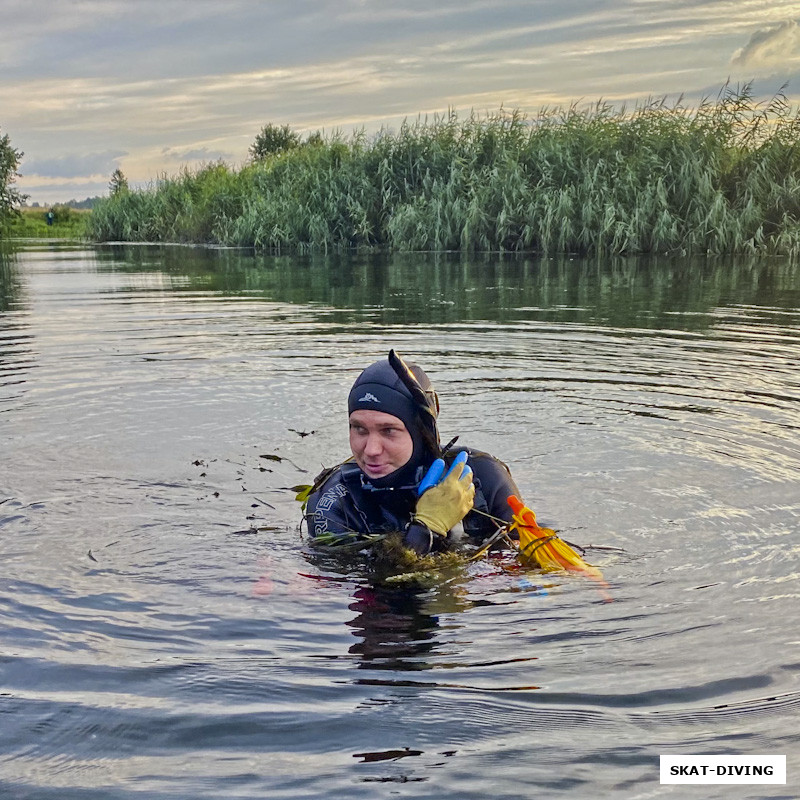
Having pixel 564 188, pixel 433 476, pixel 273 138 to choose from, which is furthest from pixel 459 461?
pixel 273 138

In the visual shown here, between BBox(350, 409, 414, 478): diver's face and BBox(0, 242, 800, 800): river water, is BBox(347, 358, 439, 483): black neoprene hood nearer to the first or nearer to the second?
BBox(350, 409, 414, 478): diver's face

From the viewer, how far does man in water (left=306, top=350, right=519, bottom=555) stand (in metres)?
4.71

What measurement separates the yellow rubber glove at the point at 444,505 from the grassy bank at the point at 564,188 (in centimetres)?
1772

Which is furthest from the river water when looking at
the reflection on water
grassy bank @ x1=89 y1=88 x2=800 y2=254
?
grassy bank @ x1=89 y1=88 x2=800 y2=254

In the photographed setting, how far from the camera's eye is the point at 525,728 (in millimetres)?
3158

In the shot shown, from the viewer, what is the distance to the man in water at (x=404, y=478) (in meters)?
4.71

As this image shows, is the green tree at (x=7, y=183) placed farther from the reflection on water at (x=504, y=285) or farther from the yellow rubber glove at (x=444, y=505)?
the yellow rubber glove at (x=444, y=505)

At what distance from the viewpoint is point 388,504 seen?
16.8 ft

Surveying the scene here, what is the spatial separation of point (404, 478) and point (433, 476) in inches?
9.0

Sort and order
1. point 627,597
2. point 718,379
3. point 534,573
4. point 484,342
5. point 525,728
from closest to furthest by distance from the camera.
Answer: point 525,728
point 627,597
point 534,573
point 718,379
point 484,342

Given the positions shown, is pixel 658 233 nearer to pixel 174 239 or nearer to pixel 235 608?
pixel 235 608

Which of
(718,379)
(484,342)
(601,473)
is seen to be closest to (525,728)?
(601,473)

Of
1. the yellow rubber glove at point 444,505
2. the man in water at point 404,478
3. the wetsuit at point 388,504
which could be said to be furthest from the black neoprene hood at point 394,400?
the yellow rubber glove at point 444,505

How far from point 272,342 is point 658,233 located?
12477 mm
